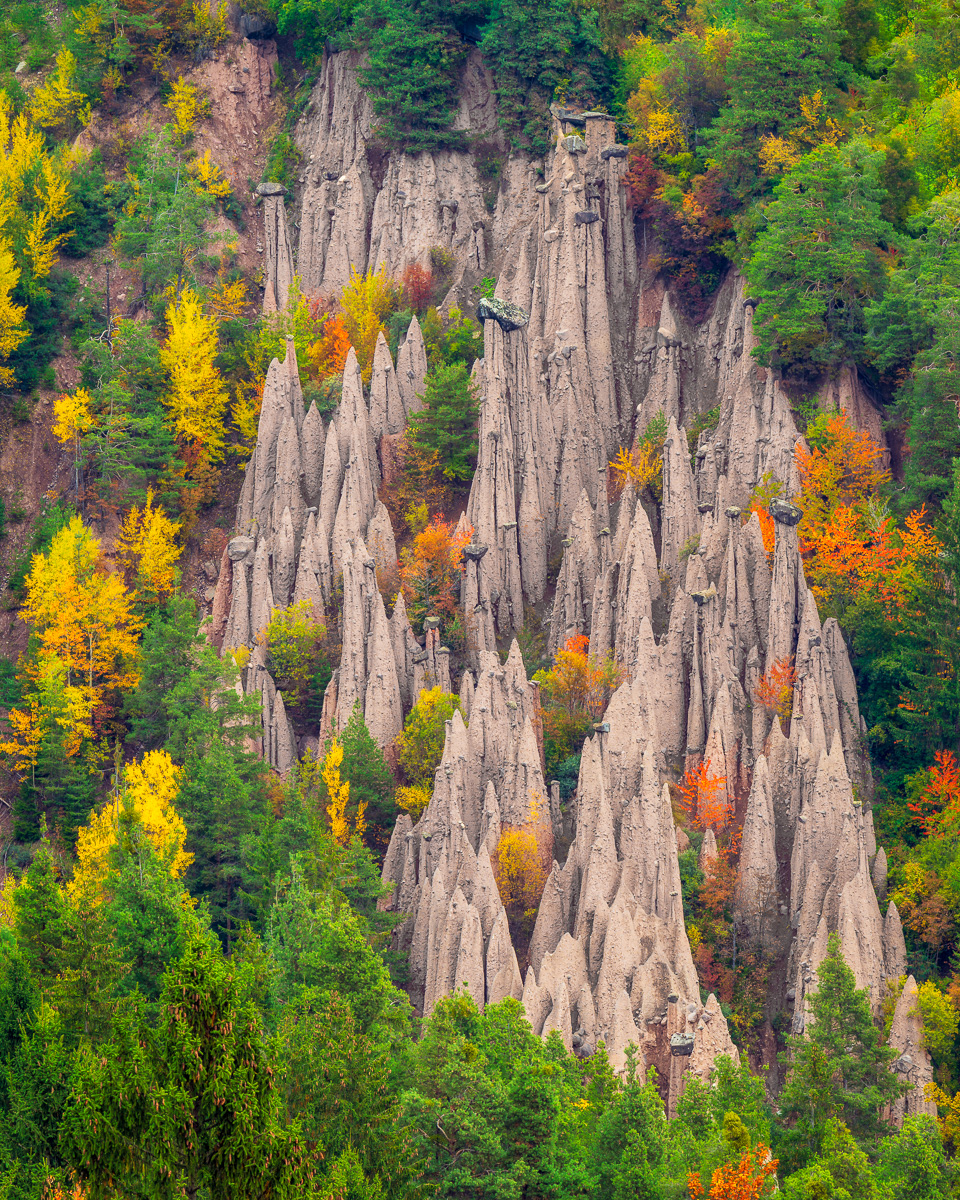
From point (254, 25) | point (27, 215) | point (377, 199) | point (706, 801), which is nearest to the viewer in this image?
point (706, 801)

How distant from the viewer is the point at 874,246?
6644 cm

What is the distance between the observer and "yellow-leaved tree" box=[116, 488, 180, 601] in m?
71.3

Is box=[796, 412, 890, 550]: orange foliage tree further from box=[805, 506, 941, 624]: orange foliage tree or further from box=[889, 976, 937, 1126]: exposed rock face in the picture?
box=[889, 976, 937, 1126]: exposed rock face

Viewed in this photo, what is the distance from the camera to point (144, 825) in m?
61.8

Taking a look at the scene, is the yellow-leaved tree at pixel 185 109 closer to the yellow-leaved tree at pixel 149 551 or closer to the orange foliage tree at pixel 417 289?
the orange foliage tree at pixel 417 289

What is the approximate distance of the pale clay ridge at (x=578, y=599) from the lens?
57.3 m

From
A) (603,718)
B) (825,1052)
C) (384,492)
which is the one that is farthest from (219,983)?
(384,492)

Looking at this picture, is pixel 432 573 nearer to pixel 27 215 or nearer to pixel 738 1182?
pixel 27 215

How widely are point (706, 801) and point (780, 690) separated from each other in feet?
12.7

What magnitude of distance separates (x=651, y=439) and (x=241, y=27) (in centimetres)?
2724

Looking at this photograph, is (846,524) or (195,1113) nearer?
(195,1113)

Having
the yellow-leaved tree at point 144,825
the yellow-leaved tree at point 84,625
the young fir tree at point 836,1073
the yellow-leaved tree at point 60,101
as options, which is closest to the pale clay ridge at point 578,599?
the young fir tree at point 836,1073

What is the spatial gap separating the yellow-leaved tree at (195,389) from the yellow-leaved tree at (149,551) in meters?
2.65

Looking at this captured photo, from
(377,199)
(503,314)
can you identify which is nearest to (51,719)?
(503,314)
